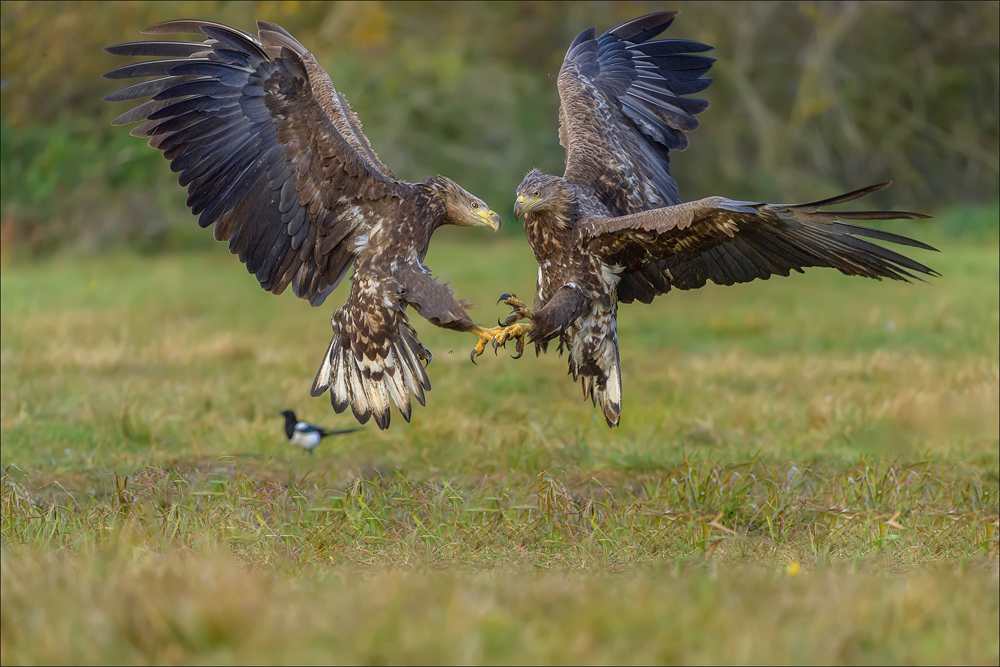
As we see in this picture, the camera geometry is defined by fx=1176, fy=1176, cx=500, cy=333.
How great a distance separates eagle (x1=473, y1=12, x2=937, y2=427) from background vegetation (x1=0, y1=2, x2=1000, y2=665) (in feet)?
2.79

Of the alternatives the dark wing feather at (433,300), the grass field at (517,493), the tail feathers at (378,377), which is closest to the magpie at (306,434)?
the grass field at (517,493)

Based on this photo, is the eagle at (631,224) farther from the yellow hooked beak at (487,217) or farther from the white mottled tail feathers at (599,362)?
the yellow hooked beak at (487,217)

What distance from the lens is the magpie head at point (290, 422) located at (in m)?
7.44

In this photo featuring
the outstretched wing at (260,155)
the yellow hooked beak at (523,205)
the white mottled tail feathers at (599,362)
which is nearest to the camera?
the outstretched wing at (260,155)

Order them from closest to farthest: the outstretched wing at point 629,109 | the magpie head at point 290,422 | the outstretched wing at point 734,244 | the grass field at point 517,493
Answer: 1. the grass field at point 517,493
2. the outstretched wing at point 734,244
3. the outstretched wing at point 629,109
4. the magpie head at point 290,422

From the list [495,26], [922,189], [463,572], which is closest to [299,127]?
[463,572]

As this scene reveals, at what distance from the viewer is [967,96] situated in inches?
859

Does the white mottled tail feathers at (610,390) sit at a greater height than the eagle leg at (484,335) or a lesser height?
lesser

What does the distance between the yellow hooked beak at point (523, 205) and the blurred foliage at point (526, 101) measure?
10445 mm

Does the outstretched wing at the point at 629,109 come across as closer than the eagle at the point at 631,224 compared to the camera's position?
No

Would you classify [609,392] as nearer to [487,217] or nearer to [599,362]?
[599,362]

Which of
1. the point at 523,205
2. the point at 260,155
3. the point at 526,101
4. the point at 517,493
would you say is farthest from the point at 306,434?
the point at 526,101

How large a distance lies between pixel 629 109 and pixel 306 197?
2.50 m

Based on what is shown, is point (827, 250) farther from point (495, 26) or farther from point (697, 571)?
point (495, 26)
